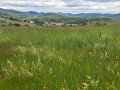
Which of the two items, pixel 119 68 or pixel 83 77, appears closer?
pixel 83 77

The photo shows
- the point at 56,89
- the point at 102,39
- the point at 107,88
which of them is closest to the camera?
the point at 107,88

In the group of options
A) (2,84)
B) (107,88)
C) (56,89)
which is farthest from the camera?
(2,84)

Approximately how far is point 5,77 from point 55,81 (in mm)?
1681

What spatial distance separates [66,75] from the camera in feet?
13.1

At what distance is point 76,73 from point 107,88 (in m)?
1.19

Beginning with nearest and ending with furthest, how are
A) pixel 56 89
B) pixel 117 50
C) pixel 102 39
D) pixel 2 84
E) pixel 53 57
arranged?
pixel 56 89 < pixel 2 84 < pixel 53 57 < pixel 117 50 < pixel 102 39

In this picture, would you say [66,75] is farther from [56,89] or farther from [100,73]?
[100,73]

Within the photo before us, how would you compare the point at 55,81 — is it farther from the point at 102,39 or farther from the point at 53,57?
the point at 102,39

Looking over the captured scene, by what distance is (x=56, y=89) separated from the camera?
332 centimetres

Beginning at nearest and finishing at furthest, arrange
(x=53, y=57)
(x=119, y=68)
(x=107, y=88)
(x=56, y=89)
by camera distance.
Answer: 1. (x=107, y=88)
2. (x=56, y=89)
3. (x=119, y=68)
4. (x=53, y=57)

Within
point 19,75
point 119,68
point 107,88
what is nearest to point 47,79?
point 19,75

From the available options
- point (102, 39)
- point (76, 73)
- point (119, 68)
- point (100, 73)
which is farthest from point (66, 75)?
point (102, 39)

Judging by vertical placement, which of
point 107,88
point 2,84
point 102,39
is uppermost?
point 102,39

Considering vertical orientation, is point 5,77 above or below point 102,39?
below
